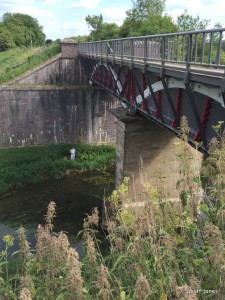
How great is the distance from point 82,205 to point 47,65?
1471 cm

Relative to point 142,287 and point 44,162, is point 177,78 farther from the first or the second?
point 44,162

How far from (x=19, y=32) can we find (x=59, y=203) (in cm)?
8572

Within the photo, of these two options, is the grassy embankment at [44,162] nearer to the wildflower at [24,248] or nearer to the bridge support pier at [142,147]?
the bridge support pier at [142,147]

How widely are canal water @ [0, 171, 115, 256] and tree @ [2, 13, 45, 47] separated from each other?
65.0 m

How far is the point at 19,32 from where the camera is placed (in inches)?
3767

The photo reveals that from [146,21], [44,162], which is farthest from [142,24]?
[44,162]

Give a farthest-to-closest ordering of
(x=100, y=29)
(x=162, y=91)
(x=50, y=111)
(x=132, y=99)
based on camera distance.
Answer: (x=100, y=29), (x=50, y=111), (x=132, y=99), (x=162, y=91)

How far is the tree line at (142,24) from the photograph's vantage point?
40719 millimetres

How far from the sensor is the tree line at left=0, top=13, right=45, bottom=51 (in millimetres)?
70319

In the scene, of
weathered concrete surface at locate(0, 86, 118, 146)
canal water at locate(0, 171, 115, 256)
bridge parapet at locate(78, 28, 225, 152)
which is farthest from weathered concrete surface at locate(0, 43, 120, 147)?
bridge parapet at locate(78, 28, 225, 152)

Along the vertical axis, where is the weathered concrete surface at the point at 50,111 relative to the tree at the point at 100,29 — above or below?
below

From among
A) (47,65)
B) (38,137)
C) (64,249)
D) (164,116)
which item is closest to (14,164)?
(38,137)

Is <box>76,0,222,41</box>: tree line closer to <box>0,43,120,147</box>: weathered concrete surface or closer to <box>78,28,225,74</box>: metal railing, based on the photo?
<box>0,43,120,147</box>: weathered concrete surface

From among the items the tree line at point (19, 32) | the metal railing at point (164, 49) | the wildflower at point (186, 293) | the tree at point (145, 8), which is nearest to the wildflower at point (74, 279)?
the wildflower at point (186, 293)
